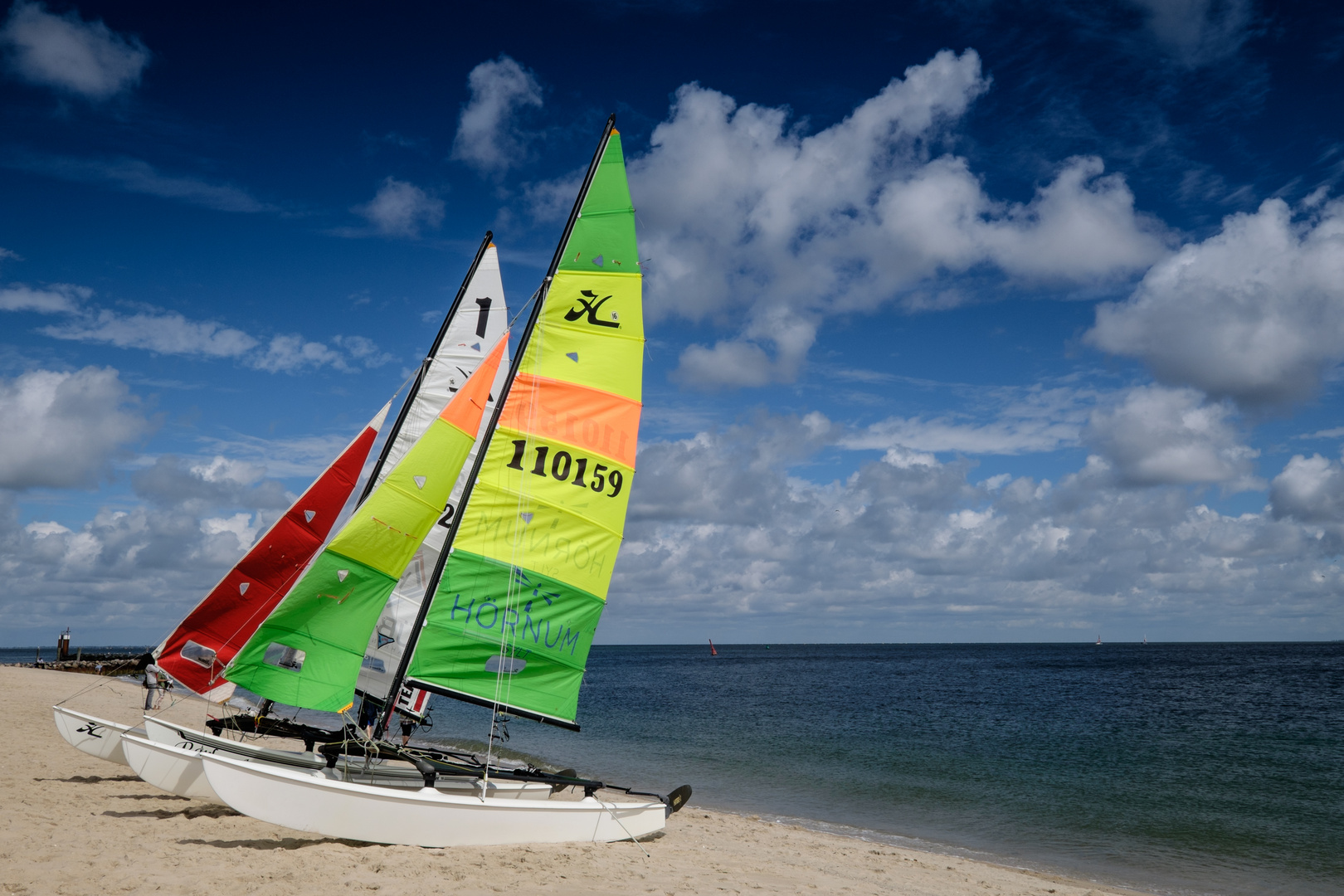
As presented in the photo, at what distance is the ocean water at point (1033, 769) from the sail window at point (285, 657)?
9.99 meters

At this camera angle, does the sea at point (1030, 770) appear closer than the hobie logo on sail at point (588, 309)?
No

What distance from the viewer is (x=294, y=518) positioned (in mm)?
12234

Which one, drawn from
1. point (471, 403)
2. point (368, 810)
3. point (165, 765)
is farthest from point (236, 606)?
point (471, 403)

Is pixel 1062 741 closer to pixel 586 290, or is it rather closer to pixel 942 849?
pixel 942 849

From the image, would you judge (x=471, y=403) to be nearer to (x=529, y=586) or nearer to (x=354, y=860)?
(x=529, y=586)

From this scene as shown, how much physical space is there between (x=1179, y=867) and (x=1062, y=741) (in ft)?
50.1

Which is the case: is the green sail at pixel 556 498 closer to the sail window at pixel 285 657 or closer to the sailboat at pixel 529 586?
the sailboat at pixel 529 586

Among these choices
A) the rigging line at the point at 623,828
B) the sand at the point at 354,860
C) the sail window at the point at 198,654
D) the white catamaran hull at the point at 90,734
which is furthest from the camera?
the white catamaran hull at the point at 90,734

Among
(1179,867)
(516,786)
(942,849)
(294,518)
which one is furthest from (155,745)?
(1179,867)

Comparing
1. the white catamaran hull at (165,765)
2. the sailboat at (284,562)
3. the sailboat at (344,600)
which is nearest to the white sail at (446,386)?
the sailboat at (284,562)

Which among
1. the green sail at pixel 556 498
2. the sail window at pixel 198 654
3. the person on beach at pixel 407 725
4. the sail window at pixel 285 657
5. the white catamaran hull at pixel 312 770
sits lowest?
the white catamaran hull at pixel 312 770

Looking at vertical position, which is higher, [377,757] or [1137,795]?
[377,757]

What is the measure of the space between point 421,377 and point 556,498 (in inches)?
197

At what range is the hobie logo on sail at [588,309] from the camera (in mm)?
10508
